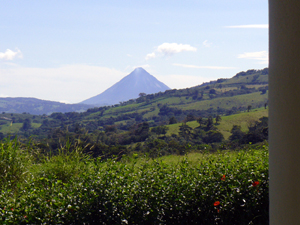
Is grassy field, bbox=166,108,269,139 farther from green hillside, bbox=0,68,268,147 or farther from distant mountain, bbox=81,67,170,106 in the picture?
distant mountain, bbox=81,67,170,106

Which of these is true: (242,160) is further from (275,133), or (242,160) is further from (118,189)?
(275,133)

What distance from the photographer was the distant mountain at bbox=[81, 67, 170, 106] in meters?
176

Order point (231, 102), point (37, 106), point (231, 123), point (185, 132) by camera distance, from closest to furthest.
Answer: point (185, 132), point (231, 123), point (231, 102), point (37, 106)

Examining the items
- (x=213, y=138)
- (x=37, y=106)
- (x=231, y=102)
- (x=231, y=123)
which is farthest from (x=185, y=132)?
(x=37, y=106)

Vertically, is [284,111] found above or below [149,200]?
above

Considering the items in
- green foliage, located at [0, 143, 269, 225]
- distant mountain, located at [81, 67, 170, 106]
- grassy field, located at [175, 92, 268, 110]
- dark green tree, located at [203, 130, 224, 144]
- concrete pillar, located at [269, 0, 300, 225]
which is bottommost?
dark green tree, located at [203, 130, 224, 144]

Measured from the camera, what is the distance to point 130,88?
183125mm

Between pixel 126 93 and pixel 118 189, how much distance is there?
175 meters

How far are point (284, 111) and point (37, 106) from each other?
105 meters

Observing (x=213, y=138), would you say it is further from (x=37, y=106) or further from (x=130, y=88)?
(x=130, y=88)

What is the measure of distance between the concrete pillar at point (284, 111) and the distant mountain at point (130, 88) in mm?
170919

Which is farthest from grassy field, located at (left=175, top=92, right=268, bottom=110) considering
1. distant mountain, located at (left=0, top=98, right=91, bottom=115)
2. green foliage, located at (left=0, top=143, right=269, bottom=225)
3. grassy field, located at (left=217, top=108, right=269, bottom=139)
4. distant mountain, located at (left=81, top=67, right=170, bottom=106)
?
distant mountain, located at (left=81, top=67, right=170, bottom=106)

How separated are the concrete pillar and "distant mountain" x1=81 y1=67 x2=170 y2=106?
170919 millimetres

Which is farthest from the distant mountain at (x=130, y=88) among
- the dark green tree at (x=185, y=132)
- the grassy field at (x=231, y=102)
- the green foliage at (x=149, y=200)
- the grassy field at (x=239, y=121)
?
the green foliage at (x=149, y=200)
